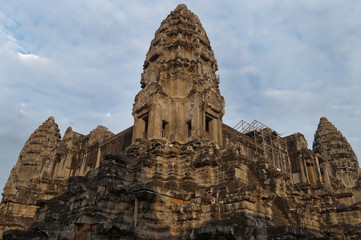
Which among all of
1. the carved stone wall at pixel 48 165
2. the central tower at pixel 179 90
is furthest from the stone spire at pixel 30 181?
the central tower at pixel 179 90

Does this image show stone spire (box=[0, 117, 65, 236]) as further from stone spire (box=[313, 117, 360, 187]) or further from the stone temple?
stone spire (box=[313, 117, 360, 187])

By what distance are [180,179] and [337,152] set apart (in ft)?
128

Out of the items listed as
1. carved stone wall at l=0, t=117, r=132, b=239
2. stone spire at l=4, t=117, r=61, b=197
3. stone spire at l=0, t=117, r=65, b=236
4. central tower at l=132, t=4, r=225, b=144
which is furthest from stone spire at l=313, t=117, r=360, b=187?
stone spire at l=4, t=117, r=61, b=197

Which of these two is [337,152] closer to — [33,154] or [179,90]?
[179,90]

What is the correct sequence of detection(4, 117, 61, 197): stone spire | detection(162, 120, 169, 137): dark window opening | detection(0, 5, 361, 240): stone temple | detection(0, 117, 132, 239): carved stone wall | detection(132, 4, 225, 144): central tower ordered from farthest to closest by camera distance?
detection(4, 117, 61, 197): stone spire, detection(0, 117, 132, 239): carved stone wall, detection(162, 120, 169, 137): dark window opening, detection(132, 4, 225, 144): central tower, detection(0, 5, 361, 240): stone temple

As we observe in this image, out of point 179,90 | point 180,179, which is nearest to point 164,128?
point 179,90

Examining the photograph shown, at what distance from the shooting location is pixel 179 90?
714 inches

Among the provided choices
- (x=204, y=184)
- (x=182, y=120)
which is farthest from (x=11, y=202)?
(x=204, y=184)

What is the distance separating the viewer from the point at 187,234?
11.5 meters

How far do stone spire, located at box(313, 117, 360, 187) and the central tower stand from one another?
30.8m

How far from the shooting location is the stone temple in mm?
10953

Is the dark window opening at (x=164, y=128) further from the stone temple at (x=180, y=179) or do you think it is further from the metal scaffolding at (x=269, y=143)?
the metal scaffolding at (x=269, y=143)

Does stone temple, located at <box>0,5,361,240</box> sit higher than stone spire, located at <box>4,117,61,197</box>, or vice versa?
stone spire, located at <box>4,117,61,197</box>

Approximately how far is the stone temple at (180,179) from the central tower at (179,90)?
0.07m
